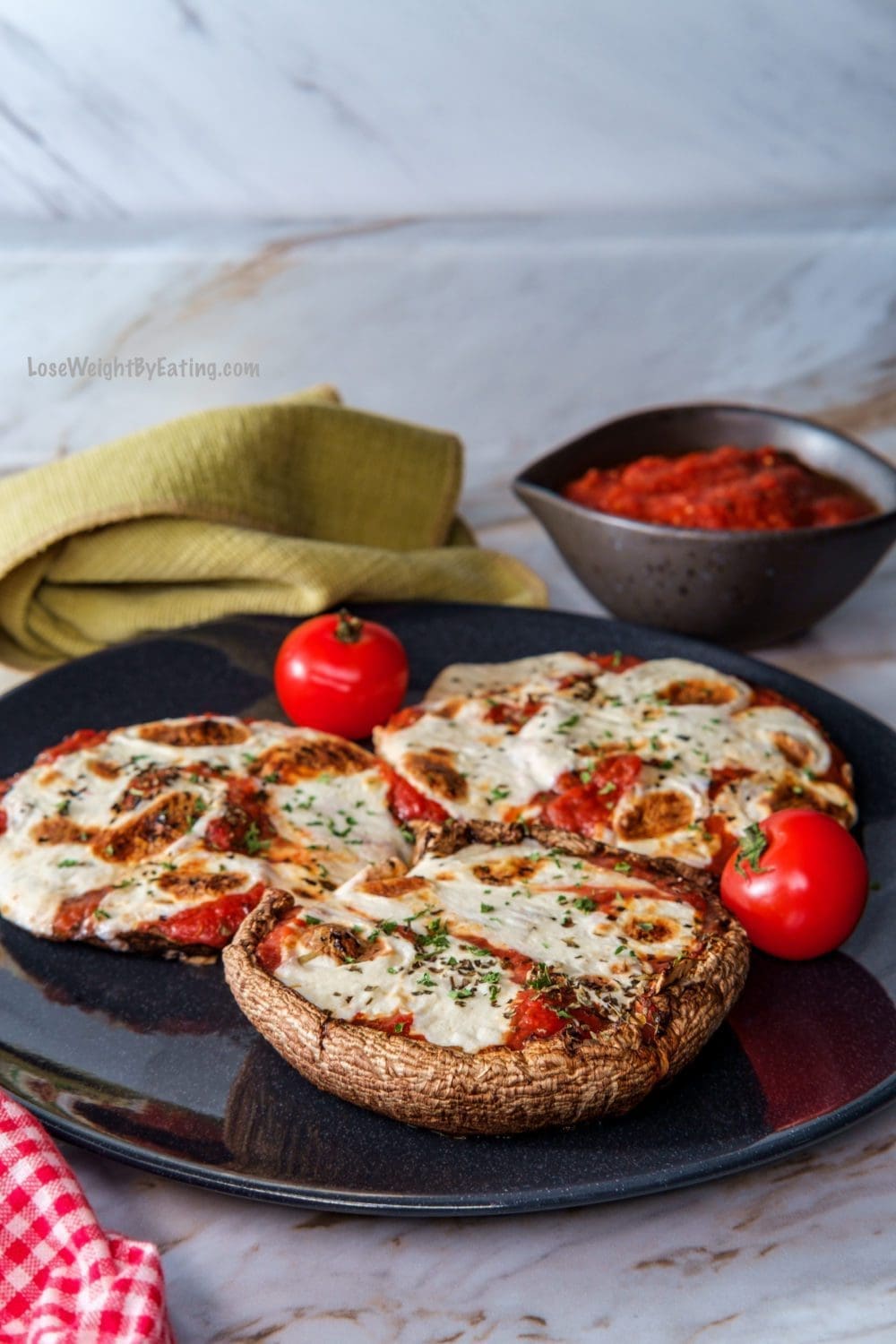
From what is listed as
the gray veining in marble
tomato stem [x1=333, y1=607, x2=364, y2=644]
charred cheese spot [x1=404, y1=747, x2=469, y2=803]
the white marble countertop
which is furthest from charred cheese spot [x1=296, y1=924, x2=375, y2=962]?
the gray veining in marble

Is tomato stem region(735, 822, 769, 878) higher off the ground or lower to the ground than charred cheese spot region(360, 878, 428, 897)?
higher

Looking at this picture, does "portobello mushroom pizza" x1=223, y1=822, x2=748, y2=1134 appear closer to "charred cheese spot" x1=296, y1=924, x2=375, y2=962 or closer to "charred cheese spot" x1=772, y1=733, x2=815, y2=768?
"charred cheese spot" x1=296, y1=924, x2=375, y2=962

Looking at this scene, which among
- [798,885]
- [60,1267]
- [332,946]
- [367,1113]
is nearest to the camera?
[60,1267]

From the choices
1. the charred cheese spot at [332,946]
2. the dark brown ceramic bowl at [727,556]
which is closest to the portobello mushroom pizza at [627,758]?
the dark brown ceramic bowl at [727,556]

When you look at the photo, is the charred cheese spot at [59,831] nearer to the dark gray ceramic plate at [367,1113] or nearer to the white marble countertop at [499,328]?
the dark gray ceramic plate at [367,1113]

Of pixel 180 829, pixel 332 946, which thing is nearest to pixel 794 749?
pixel 332 946

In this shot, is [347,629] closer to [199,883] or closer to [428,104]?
[199,883]

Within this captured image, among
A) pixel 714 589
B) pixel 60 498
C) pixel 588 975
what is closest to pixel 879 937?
pixel 588 975
